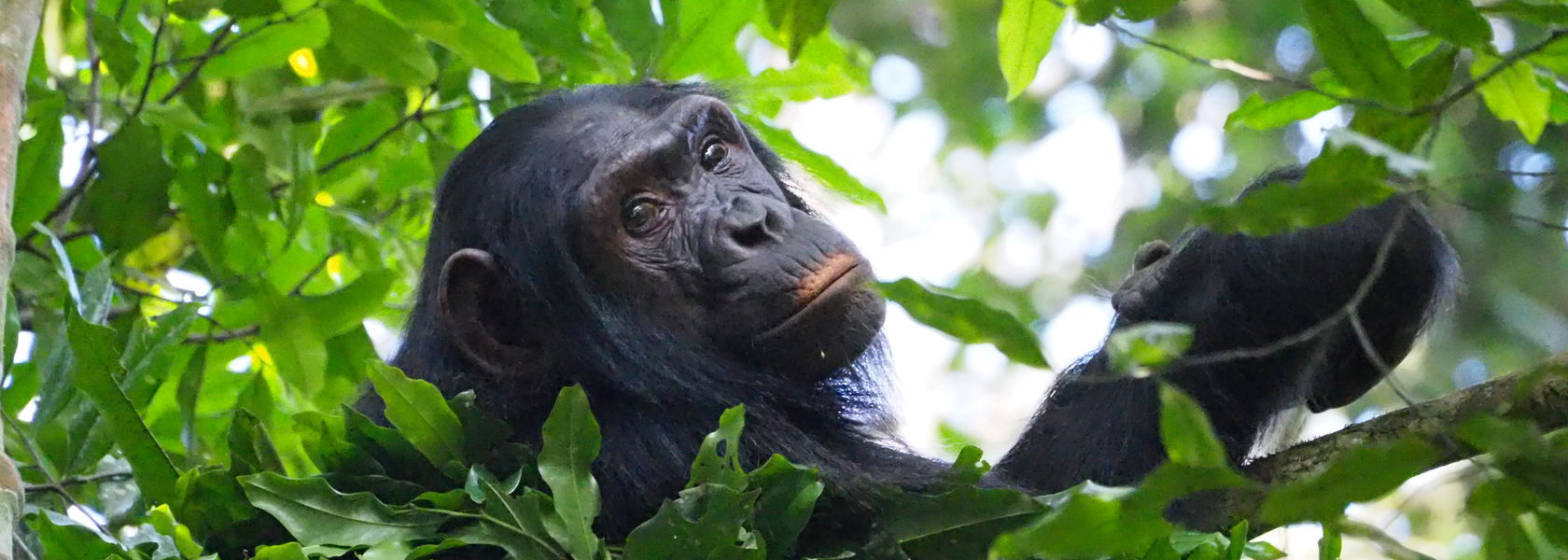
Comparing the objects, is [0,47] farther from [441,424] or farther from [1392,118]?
[1392,118]

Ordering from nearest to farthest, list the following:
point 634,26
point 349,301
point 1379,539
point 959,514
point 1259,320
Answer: point 1379,539, point 959,514, point 1259,320, point 349,301, point 634,26

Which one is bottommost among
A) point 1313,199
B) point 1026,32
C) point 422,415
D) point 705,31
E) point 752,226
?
point 422,415

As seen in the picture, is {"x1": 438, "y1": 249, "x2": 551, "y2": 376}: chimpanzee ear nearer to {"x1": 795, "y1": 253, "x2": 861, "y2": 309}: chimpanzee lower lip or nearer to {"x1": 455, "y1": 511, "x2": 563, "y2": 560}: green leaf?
{"x1": 795, "y1": 253, "x2": 861, "y2": 309}: chimpanzee lower lip

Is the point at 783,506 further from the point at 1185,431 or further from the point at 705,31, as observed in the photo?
the point at 705,31

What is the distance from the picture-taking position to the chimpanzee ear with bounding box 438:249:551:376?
3781 millimetres

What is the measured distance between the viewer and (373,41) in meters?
4.25

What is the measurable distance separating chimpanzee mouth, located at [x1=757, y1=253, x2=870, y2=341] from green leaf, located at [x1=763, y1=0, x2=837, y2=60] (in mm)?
683

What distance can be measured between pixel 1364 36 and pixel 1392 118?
383 mm

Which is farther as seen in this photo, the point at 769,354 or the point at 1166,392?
the point at 769,354

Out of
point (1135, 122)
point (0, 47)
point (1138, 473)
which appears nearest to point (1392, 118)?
point (1138, 473)

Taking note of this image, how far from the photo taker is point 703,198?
13.0 ft

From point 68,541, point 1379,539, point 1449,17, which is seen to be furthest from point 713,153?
point 1379,539

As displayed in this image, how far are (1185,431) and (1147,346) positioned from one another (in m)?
0.13

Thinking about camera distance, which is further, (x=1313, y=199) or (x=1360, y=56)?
(x=1360, y=56)
